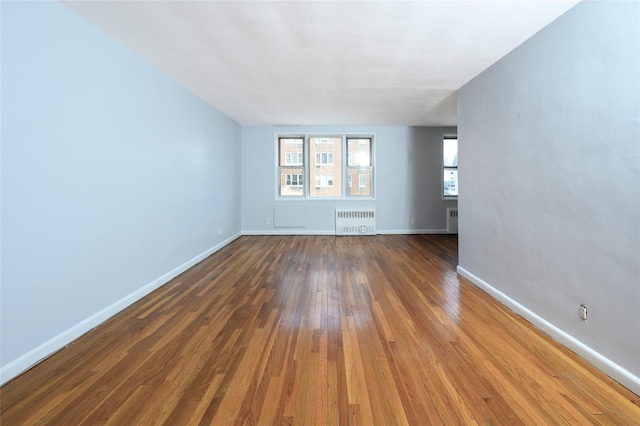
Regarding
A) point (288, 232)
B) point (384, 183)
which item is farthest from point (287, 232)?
point (384, 183)

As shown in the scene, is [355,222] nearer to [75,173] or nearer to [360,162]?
[360,162]

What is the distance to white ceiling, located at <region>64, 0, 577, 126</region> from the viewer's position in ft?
6.58

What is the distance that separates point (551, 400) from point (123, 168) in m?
3.48

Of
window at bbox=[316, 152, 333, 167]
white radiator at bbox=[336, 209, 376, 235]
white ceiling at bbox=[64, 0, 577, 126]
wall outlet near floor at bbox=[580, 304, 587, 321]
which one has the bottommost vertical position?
wall outlet near floor at bbox=[580, 304, 587, 321]

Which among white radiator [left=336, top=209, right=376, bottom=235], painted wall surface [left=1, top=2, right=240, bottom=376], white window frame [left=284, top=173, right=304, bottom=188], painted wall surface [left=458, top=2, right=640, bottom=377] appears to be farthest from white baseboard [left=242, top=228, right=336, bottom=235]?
painted wall surface [left=458, top=2, right=640, bottom=377]

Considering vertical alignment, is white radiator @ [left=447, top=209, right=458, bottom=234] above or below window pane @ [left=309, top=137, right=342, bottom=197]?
below

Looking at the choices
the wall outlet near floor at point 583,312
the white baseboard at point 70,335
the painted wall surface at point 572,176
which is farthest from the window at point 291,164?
the wall outlet near floor at point 583,312

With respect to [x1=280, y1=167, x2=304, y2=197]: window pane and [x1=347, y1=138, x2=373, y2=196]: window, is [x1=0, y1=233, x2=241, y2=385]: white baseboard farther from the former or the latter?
[x1=347, y1=138, x2=373, y2=196]: window

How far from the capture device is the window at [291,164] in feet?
21.7

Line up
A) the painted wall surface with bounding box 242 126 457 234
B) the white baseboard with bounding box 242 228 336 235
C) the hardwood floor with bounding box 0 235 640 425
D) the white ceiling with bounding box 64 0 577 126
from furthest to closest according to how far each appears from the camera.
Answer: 1. the white baseboard with bounding box 242 228 336 235
2. the painted wall surface with bounding box 242 126 457 234
3. the white ceiling with bounding box 64 0 577 126
4. the hardwood floor with bounding box 0 235 640 425

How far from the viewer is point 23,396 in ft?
4.85

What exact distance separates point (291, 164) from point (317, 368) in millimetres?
5390

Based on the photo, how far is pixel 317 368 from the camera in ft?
5.57

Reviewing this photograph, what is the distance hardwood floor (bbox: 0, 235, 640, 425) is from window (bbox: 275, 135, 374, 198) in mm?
3874
